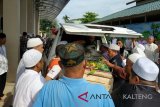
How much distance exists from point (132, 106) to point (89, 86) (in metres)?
0.62

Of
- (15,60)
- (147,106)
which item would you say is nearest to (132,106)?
(147,106)

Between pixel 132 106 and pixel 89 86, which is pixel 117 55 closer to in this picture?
pixel 132 106

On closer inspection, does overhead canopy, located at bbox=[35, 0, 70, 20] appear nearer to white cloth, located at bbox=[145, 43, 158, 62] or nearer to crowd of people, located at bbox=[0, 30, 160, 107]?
white cloth, located at bbox=[145, 43, 158, 62]

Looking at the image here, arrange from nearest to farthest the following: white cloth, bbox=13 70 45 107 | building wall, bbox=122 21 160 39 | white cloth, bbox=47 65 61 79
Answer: white cloth, bbox=13 70 45 107 → white cloth, bbox=47 65 61 79 → building wall, bbox=122 21 160 39

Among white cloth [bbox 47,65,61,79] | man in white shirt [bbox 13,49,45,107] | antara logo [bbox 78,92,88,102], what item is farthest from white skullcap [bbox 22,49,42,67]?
antara logo [bbox 78,92,88,102]

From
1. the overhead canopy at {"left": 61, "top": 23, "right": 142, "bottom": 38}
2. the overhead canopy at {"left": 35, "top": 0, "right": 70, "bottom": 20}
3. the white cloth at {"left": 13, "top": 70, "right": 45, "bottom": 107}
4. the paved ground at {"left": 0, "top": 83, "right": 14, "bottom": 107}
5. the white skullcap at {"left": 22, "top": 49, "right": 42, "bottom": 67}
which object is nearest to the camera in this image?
the white cloth at {"left": 13, "top": 70, "right": 45, "bottom": 107}

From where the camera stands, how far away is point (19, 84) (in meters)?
4.12

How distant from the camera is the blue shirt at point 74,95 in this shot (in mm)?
3014

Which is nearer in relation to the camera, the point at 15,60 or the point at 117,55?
the point at 117,55

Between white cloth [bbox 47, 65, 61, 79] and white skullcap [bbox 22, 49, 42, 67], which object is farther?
white cloth [bbox 47, 65, 61, 79]

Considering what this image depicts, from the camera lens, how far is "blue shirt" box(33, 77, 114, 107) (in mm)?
3014

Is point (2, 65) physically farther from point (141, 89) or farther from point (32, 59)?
point (141, 89)

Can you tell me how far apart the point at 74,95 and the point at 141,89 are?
77 cm

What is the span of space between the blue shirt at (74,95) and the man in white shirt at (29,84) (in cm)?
86
